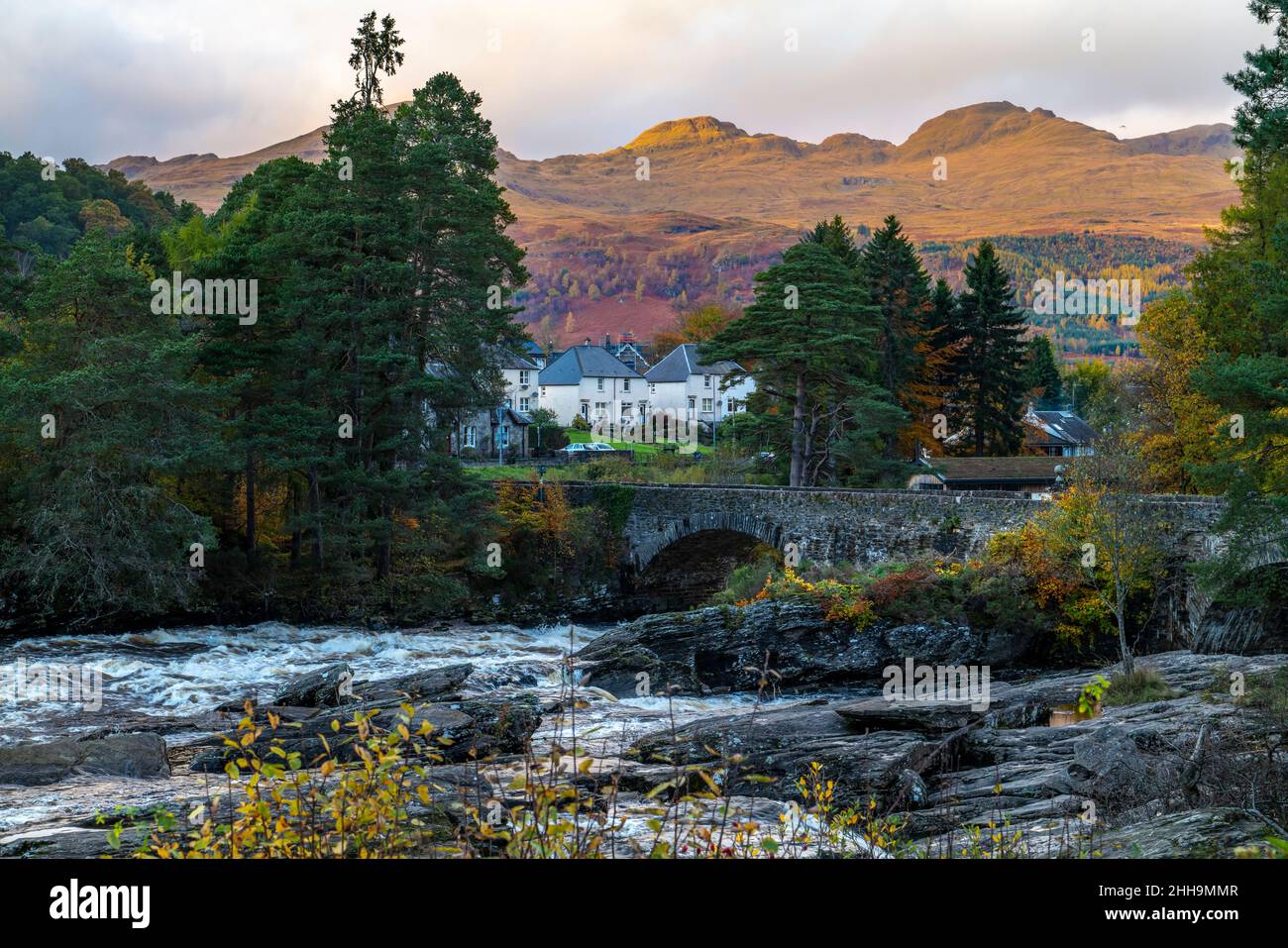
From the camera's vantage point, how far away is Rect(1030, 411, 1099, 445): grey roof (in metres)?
77.1

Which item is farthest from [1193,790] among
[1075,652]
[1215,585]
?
[1075,652]

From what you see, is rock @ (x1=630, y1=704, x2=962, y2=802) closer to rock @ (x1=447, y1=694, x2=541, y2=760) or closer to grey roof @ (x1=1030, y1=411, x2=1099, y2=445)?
rock @ (x1=447, y1=694, x2=541, y2=760)

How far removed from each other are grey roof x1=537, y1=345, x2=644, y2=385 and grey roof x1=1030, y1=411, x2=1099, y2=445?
3262 cm

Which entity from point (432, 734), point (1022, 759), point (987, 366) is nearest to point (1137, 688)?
point (1022, 759)

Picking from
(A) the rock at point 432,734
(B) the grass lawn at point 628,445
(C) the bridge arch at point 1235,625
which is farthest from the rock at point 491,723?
(B) the grass lawn at point 628,445

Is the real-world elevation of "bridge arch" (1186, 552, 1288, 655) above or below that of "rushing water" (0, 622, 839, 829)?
above

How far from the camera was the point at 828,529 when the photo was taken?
39.6 metres

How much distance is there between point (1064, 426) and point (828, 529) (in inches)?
1853

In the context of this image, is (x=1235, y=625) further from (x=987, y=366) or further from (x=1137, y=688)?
(x=987, y=366)

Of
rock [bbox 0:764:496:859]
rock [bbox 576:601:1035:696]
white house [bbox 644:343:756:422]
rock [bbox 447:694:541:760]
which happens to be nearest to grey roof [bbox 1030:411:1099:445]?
A: white house [bbox 644:343:756:422]

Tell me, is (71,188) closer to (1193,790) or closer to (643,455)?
(643,455)

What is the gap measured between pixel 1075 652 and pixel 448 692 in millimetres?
16716
